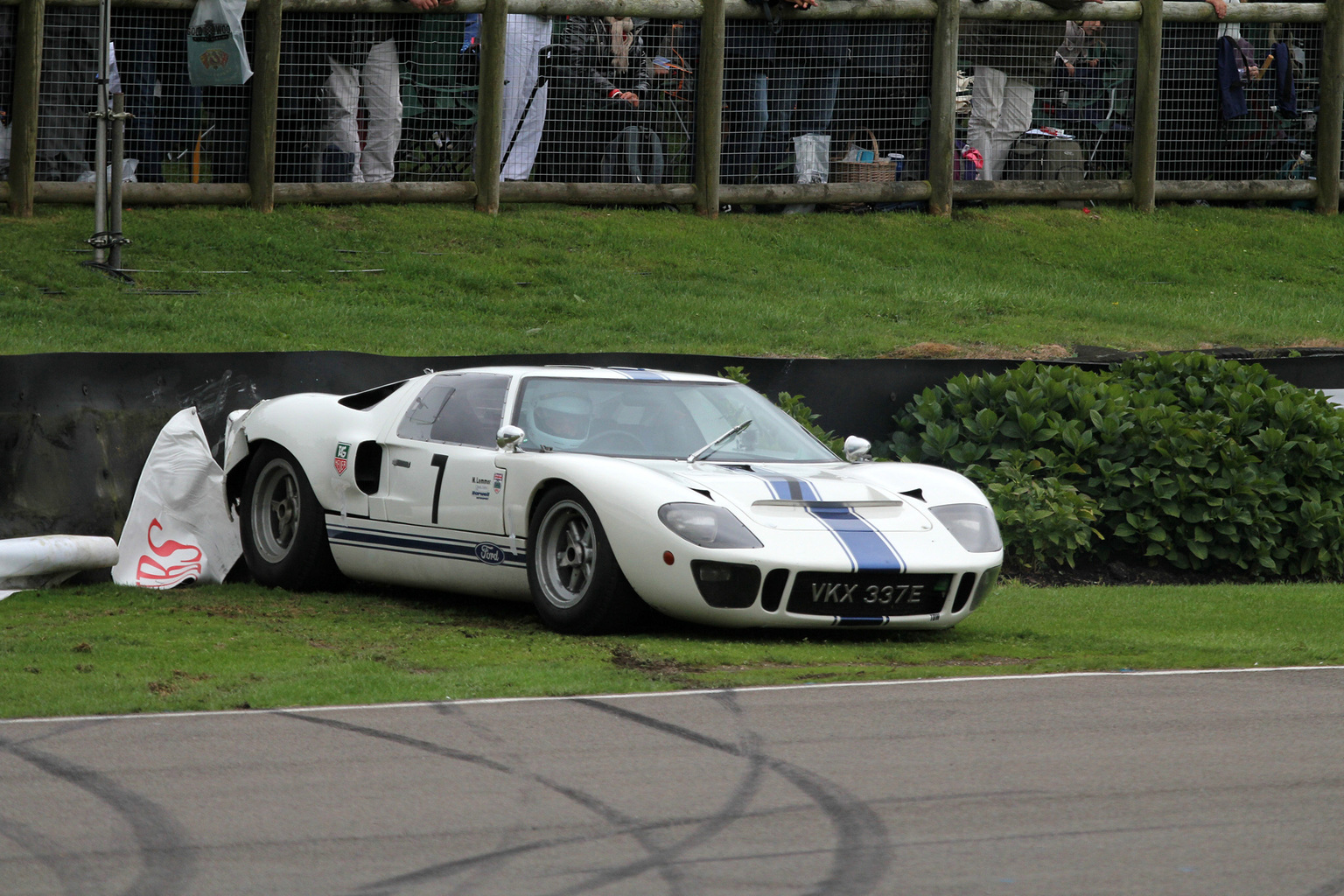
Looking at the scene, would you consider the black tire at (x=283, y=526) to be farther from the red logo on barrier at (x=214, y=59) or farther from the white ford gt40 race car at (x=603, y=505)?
the red logo on barrier at (x=214, y=59)

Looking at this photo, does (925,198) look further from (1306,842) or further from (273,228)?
(1306,842)

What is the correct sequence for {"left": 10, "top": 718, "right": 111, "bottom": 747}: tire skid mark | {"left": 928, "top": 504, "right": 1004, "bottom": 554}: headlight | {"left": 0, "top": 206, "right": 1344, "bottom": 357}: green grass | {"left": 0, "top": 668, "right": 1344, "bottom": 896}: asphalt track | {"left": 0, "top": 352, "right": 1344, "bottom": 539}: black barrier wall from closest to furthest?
{"left": 0, "top": 668, "right": 1344, "bottom": 896}: asphalt track → {"left": 10, "top": 718, "right": 111, "bottom": 747}: tire skid mark → {"left": 928, "top": 504, "right": 1004, "bottom": 554}: headlight → {"left": 0, "top": 352, "right": 1344, "bottom": 539}: black barrier wall → {"left": 0, "top": 206, "right": 1344, "bottom": 357}: green grass

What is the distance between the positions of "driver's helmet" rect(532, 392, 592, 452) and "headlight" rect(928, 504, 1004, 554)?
1.60m

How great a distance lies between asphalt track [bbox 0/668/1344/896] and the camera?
3.95 metres

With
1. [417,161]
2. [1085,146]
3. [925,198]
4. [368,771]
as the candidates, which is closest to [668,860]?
[368,771]

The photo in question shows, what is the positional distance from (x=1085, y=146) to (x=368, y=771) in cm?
1388

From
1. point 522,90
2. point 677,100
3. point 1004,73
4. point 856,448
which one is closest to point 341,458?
point 856,448

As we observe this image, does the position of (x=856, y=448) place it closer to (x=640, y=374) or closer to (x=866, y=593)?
(x=640, y=374)

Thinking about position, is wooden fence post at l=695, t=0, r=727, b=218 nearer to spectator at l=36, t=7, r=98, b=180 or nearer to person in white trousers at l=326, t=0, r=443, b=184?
person in white trousers at l=326, t=0, r=443, b=184

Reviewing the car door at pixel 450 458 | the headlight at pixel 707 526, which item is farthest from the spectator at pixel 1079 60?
the headlight at pixel 707 526

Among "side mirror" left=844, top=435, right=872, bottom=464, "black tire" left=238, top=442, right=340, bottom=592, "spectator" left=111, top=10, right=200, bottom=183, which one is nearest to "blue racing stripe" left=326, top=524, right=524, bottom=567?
"black tire" left=238, top=442, right=340, bottom=592

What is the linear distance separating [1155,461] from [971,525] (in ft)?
10.5

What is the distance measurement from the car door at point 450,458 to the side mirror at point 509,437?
11cm

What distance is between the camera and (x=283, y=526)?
29.7 ft
